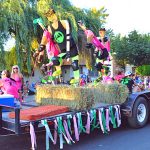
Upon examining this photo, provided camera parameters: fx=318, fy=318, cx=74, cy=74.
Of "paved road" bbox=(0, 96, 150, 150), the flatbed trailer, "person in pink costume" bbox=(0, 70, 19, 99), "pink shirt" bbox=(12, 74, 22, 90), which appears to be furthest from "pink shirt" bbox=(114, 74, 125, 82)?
"person in pink costume" bbox=(0, 70, 19, 99)

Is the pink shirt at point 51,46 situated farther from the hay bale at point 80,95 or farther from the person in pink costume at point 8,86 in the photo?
the person in pink costume at point 8,86

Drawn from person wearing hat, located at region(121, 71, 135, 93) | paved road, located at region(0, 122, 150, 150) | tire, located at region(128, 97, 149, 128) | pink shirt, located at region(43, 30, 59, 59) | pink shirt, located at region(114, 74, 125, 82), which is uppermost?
pink shirt, located at region(43, 30, 59, 59)

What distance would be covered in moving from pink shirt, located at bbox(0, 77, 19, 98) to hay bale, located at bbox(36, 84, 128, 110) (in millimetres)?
494

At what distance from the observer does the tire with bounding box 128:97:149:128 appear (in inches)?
284

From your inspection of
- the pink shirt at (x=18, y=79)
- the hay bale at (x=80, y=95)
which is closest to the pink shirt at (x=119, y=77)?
A: the hay bale at (x=80, y=95)

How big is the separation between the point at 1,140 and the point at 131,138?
2.75 m

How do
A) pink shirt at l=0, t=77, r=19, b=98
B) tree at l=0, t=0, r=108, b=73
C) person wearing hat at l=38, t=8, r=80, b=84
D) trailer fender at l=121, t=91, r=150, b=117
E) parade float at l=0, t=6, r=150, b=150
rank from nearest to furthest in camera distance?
1. parade float at l=0, t=6, r=150, b=150
2. pink shirt at l=0, t=77, r=19, b=98
3. trailer fender at l=121, t=91, r=150, b=117
4. person wearing hat at l=38, t=8, r=80, b=84
5. tree at l=0, t=0, r=108, b=73

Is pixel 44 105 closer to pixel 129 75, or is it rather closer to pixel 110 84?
pixel 110 84

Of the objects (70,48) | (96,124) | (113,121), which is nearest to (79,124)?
(96,124)

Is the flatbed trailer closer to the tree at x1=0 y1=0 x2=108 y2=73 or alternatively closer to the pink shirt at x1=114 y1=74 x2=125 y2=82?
the pink shirt at x1=114 y1=74 x2=125 y2=82

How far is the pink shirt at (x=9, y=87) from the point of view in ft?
22.2

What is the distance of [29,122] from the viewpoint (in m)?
5.13

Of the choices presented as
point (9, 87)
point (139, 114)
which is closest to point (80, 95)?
point (9, 87)

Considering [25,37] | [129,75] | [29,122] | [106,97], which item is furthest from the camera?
[25,37]
